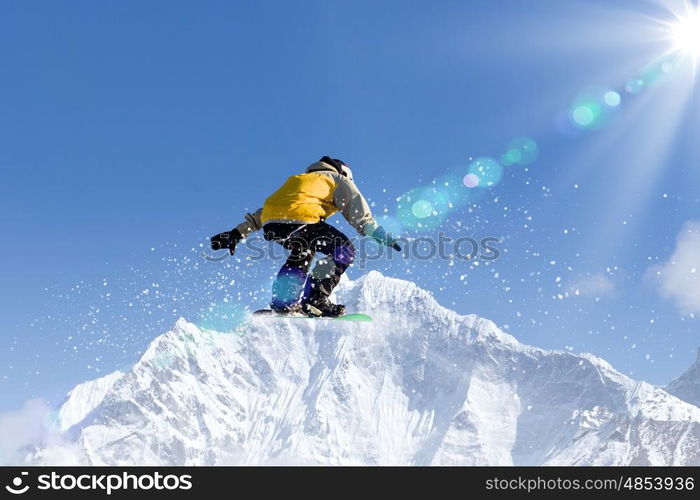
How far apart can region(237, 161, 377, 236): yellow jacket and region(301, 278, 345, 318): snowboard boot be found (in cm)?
112

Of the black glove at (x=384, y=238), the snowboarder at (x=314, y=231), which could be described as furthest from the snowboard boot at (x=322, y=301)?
the black glove at (x=384, y=238)

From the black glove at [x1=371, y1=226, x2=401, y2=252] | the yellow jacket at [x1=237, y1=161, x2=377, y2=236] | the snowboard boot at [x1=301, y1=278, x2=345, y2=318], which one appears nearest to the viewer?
the black glove at [x1=371, y1=226, x2=401, y2=252]

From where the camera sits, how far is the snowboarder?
9.97 meters

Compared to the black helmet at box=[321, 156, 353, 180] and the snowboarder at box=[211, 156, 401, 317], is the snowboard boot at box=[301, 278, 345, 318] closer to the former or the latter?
the snowboarder at box=[211, 156, 401, 317]

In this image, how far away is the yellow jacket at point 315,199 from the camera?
9945 millimetres

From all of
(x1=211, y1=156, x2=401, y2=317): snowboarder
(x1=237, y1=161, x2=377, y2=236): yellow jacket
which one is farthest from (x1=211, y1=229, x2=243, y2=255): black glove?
(x1=237, y1=161, x2=377, y2=236): yellow jacket

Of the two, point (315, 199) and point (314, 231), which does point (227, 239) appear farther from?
point (315, 199)

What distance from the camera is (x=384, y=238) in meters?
9.56
